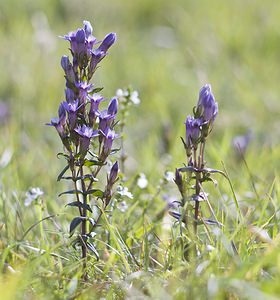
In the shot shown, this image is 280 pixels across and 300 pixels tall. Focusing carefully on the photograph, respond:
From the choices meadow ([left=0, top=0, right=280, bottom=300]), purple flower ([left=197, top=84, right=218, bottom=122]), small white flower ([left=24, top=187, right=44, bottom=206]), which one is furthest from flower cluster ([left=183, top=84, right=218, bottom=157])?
small white flower ([left=24, top=187, right=44, bottom=206])

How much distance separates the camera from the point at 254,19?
5531mm

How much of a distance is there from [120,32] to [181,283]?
4.33 m

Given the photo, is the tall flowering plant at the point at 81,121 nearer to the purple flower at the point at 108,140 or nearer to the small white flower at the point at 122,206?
the purple flower at the point at 108,140

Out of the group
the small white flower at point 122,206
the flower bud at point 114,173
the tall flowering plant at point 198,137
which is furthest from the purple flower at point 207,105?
the small white flower at point 122,206

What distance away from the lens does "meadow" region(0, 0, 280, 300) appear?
4.71 ft

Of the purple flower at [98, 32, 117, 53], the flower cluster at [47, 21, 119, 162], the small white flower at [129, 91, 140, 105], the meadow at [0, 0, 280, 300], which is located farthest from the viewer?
the small white flower at [129, 91, 140, 105]

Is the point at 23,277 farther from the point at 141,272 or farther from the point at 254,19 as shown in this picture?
the point at 254,19

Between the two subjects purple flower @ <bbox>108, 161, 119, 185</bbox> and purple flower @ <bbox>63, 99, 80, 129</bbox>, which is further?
purple flower @ <bbox>108, 161, 119, 185</bbox>

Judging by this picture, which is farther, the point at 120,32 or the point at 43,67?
the point at 120,32

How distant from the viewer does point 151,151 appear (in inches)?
116

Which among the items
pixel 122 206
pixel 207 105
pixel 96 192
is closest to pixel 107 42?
pixel 207 105

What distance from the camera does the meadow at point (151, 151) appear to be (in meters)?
1.43

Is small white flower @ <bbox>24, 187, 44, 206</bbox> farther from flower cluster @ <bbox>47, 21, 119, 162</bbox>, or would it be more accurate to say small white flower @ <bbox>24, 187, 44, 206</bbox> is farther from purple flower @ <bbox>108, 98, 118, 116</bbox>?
purple flower @ <bbox>108, 98, 118, 116</bbox>

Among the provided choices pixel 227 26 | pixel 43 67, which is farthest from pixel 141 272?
pixel 227 26
